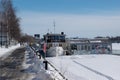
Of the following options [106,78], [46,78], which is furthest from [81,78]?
[46,78]

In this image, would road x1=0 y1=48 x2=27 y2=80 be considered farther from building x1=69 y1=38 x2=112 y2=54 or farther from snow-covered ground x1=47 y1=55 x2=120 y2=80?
building x1=69 y1=38 x2=112 y2=54

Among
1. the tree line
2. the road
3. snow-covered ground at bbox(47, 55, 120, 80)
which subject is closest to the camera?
the road

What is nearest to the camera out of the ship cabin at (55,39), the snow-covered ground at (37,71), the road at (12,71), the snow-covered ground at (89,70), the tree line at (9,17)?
the snow-covered ground at (37,71)

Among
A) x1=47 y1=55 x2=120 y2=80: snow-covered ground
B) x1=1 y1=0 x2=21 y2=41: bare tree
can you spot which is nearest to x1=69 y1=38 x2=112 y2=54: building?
x1=1 y1=0 x2=21 y2=41: bare tree

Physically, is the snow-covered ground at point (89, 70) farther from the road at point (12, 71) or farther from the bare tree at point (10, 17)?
the bare tree at point (10, 17)

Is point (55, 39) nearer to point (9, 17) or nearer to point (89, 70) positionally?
point (9, 17)

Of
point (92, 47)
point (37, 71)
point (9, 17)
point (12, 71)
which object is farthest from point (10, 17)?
point (37, 71)

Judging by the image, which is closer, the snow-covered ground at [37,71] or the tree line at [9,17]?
the snow-covered ground at [37,71]

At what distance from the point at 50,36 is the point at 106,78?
165 ft

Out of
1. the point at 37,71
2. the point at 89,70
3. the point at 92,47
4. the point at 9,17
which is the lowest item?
the point at 89,70

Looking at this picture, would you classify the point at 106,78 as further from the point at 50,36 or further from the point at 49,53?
the point at 50,36

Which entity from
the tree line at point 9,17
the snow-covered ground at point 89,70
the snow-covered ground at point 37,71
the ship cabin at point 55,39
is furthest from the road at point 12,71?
the tree line at point 9,17

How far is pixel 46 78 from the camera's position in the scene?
1470cm

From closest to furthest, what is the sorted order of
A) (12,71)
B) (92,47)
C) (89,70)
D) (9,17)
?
(12,71), (89,70), (9,17), (92,47)
